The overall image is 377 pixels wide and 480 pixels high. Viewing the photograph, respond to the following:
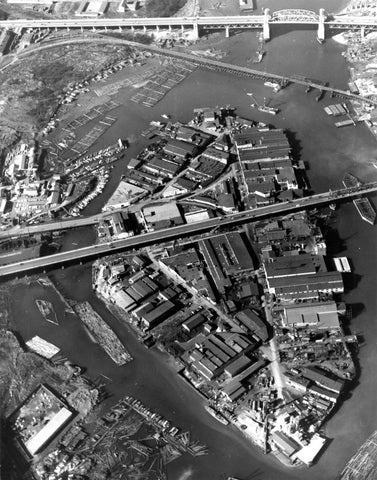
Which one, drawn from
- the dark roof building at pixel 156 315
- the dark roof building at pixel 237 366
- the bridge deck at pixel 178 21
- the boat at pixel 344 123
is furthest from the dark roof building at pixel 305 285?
the bridge deck at pixel 178 21

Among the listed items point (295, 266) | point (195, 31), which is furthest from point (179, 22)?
point (295, 266)

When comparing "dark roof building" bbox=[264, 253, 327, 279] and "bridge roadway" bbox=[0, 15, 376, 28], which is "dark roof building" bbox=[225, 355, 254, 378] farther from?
"bridge roadway" bbox=[0, 15, 376, 28]

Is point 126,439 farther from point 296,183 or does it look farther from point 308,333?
point 296,183

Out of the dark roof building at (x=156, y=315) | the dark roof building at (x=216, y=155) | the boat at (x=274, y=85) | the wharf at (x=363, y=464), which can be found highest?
the boat at (x=274, y=85)

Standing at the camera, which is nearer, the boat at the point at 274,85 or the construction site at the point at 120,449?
the construction site at the point at 120,449

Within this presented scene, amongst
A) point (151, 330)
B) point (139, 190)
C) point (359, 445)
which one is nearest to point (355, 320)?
point (359, 445)

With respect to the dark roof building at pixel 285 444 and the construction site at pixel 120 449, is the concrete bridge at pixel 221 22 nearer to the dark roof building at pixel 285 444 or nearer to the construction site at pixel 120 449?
the dark roof building at pixel 285 444

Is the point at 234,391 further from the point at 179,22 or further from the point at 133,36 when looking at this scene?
the point at 179,22
